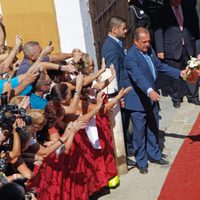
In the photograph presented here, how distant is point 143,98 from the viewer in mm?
9266

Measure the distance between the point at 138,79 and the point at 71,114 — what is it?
56.0 inches

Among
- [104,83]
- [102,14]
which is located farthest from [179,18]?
[104,83]

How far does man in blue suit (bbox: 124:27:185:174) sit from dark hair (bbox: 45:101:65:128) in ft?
5.72

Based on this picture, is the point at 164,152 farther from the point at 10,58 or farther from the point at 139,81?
the point at 10,58

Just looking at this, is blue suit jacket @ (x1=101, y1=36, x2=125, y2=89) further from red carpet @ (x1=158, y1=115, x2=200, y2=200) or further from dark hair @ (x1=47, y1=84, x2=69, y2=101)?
dark hair @ (x1=47, y1=84, x2=69, y2=101)

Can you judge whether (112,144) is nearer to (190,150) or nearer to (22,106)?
(190,150)

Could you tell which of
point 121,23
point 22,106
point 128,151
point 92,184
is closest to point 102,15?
point 121,23

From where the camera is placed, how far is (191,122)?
11.4m

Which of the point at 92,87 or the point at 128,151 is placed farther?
the point at 128,151

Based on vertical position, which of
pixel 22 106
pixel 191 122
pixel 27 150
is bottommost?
pixel 191 122

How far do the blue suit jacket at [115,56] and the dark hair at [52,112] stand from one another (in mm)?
2176

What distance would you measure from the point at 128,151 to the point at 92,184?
1.62 meters

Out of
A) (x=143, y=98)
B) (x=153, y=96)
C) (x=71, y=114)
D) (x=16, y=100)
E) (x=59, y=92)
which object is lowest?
(x=143, y=98)

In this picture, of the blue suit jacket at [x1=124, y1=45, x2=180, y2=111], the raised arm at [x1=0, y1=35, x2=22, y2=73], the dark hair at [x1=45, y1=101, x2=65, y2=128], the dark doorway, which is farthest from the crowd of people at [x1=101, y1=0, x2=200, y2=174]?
the dark hair at [x1=45, y1=101, x2=65, y2=128]
